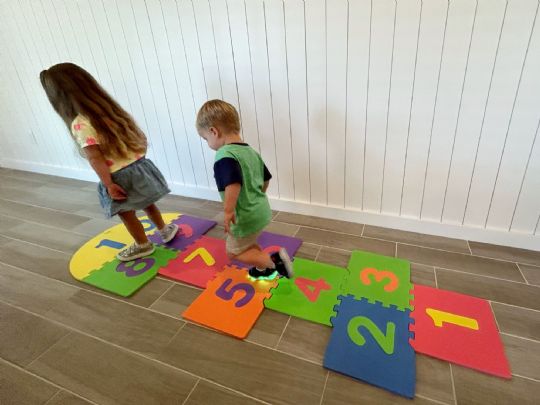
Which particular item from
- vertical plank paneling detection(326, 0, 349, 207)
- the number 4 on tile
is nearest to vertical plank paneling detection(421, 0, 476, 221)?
vertical plank paneling detection(326, 0, 349, 207)

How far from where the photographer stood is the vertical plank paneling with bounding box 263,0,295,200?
1.65 metres

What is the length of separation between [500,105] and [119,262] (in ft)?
6.81

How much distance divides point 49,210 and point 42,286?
1035 mm

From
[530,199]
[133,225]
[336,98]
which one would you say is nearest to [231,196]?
[133,225]

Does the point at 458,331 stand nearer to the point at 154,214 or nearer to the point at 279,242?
the point at 279,242

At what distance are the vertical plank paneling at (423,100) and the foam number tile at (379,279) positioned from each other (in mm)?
408

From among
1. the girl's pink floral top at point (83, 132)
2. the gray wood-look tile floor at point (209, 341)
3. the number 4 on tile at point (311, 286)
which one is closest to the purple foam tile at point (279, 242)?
the gray wood-look tile floor at point (209, 341)

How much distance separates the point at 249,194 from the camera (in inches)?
51.4

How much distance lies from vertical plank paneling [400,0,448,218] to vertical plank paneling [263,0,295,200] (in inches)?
26.9

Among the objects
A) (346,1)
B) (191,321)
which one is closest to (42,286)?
(191,321)

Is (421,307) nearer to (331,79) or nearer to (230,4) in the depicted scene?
(331,79)

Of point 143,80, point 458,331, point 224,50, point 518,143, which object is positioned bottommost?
point 458,331

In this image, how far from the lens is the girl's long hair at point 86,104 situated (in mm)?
1373

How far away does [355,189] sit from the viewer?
1.88 meters
